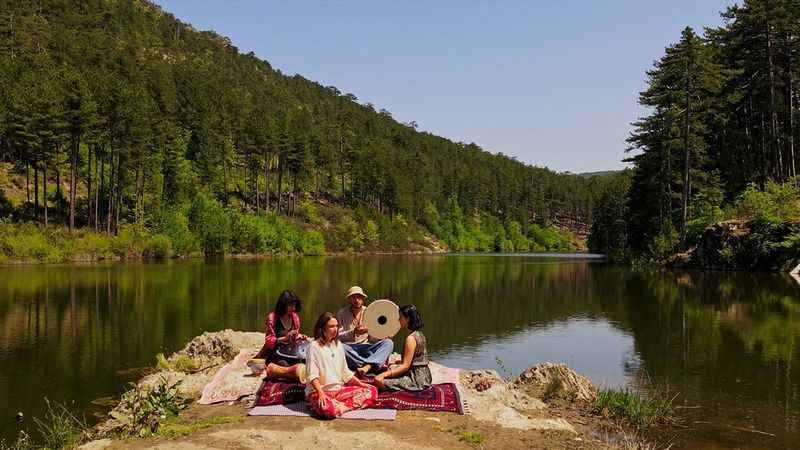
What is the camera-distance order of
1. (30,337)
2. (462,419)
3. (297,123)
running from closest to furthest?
(462,419) → (30,337) → (297,123)

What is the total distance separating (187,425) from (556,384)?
21.8 ft

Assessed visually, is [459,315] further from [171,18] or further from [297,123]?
[171,18]

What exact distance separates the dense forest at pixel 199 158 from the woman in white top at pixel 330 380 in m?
49.5

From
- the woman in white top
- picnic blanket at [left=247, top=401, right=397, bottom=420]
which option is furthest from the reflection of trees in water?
the woman in white top

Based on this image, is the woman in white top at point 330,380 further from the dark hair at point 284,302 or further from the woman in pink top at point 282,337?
the dark hair at point 284,302

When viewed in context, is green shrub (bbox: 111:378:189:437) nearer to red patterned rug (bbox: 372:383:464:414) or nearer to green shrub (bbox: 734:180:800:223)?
red patterned rug (bbox: 372:383:464:414)

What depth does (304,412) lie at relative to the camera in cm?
916

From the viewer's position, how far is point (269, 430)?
829cm

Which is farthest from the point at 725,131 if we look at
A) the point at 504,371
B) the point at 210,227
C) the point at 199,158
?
the point at 199,158

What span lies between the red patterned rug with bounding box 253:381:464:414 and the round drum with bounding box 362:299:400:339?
5.52 feet

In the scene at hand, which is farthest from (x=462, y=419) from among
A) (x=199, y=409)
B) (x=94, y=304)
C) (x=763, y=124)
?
(x=763, y=124)

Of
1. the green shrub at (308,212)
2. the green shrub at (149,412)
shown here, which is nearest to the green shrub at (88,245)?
the green shrub at (308,212)

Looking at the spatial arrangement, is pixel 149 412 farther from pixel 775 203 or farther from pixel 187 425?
pixel 775 203

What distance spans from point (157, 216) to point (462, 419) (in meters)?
63.5
